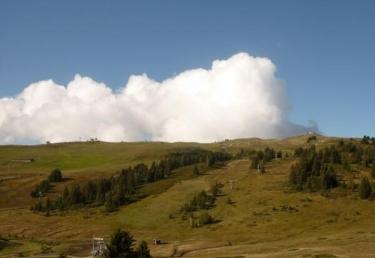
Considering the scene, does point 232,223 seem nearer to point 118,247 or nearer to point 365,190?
point 365,190

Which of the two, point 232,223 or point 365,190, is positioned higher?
point 365,190

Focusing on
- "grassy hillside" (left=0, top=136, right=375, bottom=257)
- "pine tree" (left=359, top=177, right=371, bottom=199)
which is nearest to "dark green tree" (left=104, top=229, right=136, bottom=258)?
"grassy hillside" (left=0, top=136, right=375, bottom=257)

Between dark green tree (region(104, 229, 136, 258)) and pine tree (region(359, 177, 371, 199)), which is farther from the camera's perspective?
pine tree (region(359, 177, 371, 199))

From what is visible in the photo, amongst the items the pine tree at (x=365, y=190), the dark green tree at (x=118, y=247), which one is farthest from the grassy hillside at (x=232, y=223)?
the dark green tree at (x=118, y=247)

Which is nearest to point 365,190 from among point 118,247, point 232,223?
point 232,223

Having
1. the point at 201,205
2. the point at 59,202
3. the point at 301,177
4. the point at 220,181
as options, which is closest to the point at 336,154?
the point at 301,177

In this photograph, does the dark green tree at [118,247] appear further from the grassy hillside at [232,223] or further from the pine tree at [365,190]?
the pine tree at [365,190]

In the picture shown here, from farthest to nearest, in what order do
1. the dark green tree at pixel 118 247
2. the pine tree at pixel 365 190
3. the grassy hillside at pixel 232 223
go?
the pine tree at pixel 365 190
the grassy hillside at pixel 232 223
the dark green tree at pixel 118 247

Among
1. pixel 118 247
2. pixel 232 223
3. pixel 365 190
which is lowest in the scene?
pixel 232 223

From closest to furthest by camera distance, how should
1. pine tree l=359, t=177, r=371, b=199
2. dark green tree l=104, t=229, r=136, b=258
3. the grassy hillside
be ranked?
dark green tree l=104, t=229, r=136, b=258
the grassy hillside
pine tree l=359, t=177, r=371, b=199

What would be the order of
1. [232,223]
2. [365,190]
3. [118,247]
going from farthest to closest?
[365,190]
[232,223]
[118,247]

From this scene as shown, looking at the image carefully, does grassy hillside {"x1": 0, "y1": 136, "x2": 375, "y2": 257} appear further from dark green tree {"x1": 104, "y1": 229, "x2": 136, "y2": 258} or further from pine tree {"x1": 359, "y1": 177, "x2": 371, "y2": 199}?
dark green tree {"x1": 104, "y1": 229, "x2": 136, "y2": 258}

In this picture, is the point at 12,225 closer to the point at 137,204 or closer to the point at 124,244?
the point at 137,204

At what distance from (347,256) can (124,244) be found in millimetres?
32485
